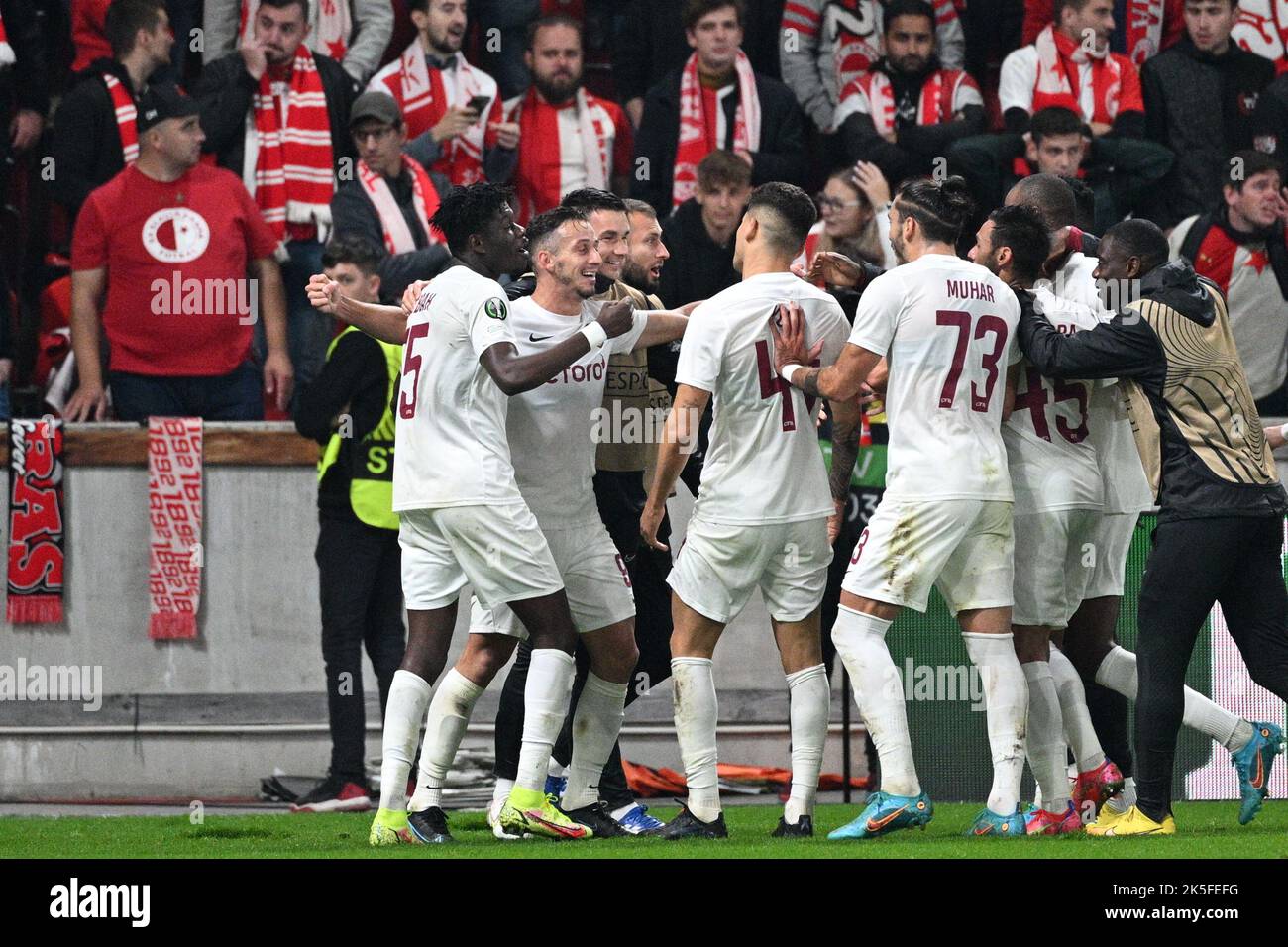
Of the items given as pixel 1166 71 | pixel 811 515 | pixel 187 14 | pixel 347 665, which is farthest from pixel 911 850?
pixel 187 14

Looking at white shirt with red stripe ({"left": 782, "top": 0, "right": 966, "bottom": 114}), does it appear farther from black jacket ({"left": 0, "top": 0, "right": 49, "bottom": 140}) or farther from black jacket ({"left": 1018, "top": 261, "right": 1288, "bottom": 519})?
black jacket ({"left": 1018, "top": 261, "right": 1288, "bottom": 519})

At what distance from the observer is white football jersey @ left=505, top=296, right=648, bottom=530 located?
23.9ft

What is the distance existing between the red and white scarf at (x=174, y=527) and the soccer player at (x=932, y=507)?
460 cm

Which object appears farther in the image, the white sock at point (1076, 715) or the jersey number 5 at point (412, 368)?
the white sock at point (1076, 715)

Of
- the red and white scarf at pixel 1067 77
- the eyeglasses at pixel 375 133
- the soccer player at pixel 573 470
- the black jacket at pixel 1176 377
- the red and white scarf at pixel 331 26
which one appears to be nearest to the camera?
the black jacket at pixel 1176 377

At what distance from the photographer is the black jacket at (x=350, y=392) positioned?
30.5ft

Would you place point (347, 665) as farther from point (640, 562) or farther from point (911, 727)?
point (911, 727)

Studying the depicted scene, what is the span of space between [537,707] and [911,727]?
2796 mm

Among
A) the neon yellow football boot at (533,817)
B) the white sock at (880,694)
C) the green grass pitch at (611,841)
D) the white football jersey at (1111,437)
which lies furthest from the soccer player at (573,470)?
the white football jersey at (1111,437)

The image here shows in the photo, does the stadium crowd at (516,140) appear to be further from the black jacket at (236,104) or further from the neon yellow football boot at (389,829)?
the neon yellow football boot at (389,829)

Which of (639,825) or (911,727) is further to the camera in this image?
(911,727)

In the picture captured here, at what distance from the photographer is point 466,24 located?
12312 mm
